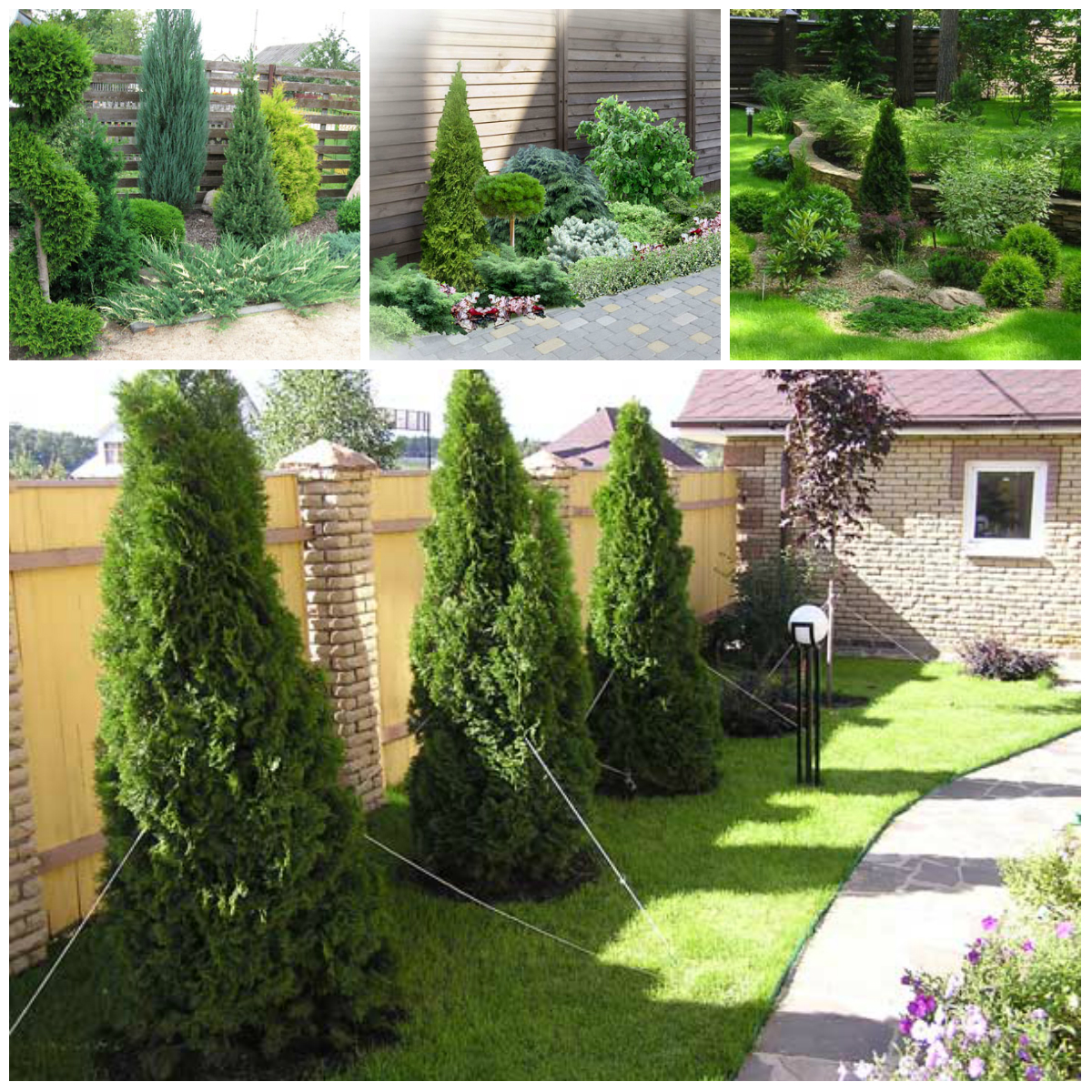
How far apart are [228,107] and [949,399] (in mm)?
8203

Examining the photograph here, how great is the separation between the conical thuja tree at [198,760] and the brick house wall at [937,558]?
8.26 m

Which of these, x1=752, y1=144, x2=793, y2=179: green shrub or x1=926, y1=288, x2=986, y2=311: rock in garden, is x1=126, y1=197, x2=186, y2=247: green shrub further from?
x1=926, y1=288, x2=986, y2=311: rock in garden

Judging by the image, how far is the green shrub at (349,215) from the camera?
5.05m

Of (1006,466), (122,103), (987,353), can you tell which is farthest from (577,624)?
(1006,466)

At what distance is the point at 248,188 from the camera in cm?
512

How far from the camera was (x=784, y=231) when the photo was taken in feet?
17.4

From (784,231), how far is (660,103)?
37.0 inches

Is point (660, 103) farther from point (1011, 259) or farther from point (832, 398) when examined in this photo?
point (832, 398)

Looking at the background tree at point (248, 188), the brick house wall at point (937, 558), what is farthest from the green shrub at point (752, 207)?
the brick house wall at point (937, 558)

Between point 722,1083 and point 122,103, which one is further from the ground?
point 122,103

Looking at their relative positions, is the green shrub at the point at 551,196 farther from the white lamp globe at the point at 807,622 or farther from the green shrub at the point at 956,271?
the white lamp globe at the point at 807,622

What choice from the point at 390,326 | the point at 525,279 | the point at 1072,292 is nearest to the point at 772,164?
the point at 1072,292

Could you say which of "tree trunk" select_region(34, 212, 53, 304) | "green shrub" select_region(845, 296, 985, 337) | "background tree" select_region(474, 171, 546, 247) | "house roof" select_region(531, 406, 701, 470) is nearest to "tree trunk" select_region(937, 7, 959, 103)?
"green shrub" select_region(845, 296, 985, 337)

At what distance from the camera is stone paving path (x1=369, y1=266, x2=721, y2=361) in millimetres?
4293
